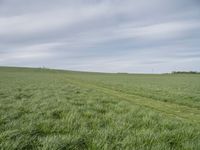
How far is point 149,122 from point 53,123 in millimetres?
2816

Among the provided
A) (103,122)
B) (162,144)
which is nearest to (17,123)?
(103,122)

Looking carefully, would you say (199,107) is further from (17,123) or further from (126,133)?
(17,123)

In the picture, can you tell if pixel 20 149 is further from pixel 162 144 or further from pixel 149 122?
pixel 149 122

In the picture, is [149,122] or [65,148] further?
[149,122]

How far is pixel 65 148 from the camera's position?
4.23m

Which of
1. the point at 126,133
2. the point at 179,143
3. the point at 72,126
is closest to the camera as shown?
the point at 179,143

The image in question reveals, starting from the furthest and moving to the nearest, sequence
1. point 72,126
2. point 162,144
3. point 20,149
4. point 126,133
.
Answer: point 72,126
point 126,133
point 162,144
point 20,149

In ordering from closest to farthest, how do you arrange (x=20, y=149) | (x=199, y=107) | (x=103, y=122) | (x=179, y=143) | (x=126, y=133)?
(x=20, y=149), (x=179, y=143), (x=126, y=133), (x=103, y=122), (x=199, y=107)

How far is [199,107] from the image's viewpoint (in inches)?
475

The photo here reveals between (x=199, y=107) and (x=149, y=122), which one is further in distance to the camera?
(x=199, y=107)

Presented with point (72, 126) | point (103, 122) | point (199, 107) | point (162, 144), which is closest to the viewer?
point (162, 144)

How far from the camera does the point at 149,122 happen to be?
667 centimetres

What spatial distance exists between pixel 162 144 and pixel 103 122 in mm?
2286

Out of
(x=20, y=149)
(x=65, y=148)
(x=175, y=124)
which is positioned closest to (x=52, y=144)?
(x=65, y=148)
